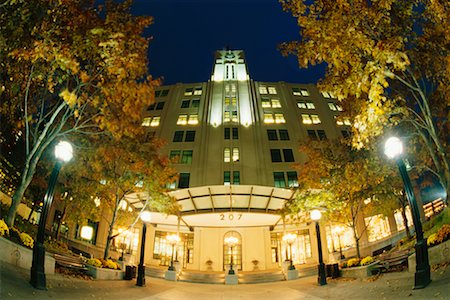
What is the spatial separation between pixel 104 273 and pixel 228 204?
42.1ft

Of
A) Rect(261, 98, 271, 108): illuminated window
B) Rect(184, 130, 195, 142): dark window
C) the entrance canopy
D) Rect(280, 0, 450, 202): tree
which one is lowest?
the entrance canopy

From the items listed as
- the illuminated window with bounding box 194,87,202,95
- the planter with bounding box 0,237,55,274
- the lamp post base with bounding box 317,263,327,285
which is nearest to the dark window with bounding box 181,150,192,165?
the illuminated window with bounding box 194,87,202,95

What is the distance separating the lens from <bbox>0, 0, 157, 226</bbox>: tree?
1030 cm

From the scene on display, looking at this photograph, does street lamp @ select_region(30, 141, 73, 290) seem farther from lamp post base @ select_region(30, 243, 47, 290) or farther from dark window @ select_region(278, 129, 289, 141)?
dark window @ select_region(278, 129, 289, 141)

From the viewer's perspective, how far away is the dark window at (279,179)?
31.6 meters

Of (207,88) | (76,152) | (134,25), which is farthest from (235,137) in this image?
(134,25)

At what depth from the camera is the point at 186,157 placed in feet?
111

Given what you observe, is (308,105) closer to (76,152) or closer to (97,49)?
(76,152)

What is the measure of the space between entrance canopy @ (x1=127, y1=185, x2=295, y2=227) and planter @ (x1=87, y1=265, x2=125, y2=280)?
5818 millimetres

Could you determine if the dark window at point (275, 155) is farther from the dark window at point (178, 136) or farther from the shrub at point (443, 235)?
the shrub at point (443, 235)

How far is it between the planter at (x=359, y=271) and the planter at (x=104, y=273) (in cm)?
1231

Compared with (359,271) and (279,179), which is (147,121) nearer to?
(279,179)

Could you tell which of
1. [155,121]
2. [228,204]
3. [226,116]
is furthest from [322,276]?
[155,121]

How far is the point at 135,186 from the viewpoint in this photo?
19906mm
